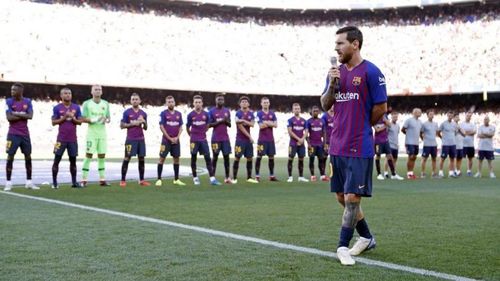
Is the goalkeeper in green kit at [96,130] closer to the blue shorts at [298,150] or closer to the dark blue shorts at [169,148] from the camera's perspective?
the dark blue shorts at [169,148]

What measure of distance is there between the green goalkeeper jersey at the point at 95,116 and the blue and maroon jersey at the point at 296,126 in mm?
5058

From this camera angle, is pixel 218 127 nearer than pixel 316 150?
Yes

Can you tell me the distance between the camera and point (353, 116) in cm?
522

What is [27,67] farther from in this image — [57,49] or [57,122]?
[57,122]

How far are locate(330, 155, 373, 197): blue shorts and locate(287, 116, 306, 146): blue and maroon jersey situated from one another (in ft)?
34.8

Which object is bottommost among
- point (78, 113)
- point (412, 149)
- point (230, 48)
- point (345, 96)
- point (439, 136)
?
point (412, 149)

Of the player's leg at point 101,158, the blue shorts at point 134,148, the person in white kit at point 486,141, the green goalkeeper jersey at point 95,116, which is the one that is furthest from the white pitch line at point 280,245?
the person in white kit at point 486,141

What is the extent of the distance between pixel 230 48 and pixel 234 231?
135ft

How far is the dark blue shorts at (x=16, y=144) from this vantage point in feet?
39.4

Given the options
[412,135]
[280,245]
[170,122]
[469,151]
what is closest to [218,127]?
[170,122]

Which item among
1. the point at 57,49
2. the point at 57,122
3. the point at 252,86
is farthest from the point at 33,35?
the point at 57,122

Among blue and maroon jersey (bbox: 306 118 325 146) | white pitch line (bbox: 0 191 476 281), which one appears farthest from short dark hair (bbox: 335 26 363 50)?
blue and maroon jersey (bbox: 306 118 325 146)

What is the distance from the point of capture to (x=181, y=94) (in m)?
44.4

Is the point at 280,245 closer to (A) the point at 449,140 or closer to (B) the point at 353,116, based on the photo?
(B) the point at 353,116
